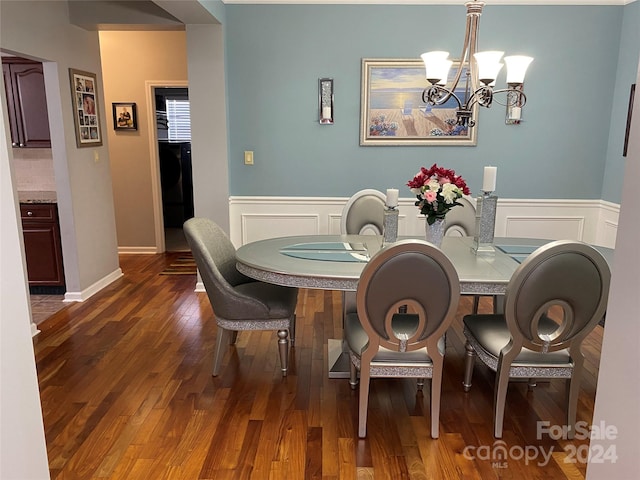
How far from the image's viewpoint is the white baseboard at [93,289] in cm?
416

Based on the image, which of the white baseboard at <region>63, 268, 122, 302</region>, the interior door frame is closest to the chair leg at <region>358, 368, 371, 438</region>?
the white baseboard at <region>63, 268, 122, 302</region>

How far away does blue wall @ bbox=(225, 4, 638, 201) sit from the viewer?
4.09 meters

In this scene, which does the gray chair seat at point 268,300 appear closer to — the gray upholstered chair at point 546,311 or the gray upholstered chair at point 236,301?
the gray upholstered chair at point 236,301

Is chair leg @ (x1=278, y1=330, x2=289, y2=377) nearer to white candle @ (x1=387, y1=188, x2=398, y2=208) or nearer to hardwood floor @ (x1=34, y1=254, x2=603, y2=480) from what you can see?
hardwood floor @ (x1=34, y1=254, x2=603, y2=480)

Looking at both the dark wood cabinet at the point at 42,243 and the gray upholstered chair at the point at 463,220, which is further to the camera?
the dark wood cabinet at the point at 42,243

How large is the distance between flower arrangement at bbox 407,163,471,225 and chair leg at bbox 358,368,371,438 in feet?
3.34

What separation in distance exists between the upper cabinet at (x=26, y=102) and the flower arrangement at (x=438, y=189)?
11.0 ft

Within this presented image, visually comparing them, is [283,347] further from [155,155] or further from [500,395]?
[155,155]

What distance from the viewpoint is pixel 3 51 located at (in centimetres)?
323

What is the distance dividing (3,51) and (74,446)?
2716 mm

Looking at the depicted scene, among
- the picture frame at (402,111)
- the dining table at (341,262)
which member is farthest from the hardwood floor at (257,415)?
the picture frame at (402,111)

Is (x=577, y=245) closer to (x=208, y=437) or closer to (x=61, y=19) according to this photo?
(x=208, y=437)

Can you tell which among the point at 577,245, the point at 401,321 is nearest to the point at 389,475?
the point at 401,321

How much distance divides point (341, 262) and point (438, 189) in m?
0.67
